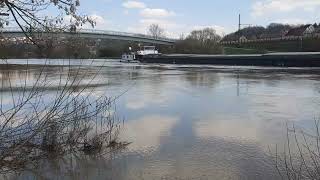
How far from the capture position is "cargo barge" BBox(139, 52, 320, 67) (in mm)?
61103

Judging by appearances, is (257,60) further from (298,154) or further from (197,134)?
(298,154)

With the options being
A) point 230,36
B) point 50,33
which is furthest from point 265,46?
point 50,33

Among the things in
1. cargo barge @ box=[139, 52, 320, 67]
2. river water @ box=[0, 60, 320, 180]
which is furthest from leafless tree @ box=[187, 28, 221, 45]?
river water @ box=[0, 60, 320, 180]

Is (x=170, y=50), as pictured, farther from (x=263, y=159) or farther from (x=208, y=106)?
(x=263, y=159)

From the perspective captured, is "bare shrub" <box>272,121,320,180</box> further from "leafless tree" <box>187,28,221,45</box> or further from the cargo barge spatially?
"leafless tree" <box>187,28,221,45</box>

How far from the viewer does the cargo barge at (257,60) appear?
2406 inches

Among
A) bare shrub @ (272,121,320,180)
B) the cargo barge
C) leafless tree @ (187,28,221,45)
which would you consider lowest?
bare shrub @ (272,121,320,180)

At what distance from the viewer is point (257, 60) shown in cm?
6950

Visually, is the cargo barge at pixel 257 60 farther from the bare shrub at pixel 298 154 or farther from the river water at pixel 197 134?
the bare shrub at pixel 298 154

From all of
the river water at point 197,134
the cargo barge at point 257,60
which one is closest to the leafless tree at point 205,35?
the cargo barge at point 257,60

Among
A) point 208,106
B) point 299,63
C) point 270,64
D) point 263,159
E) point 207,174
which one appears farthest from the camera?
point 270,64

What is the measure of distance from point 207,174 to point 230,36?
165024mm

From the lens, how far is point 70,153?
11.4m

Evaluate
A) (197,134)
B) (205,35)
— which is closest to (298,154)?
(197,134)
